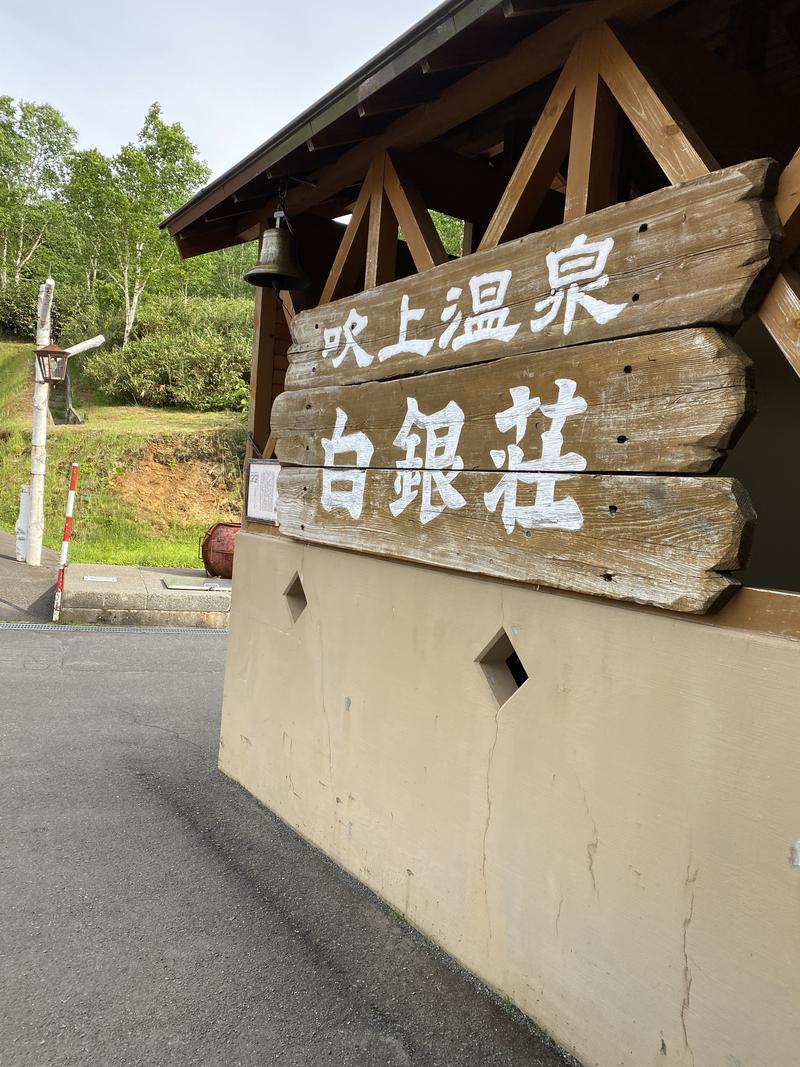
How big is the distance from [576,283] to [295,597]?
2.53 m

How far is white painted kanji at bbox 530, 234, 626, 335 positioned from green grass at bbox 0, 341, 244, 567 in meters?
12.9

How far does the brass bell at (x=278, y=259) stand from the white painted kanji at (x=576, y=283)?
2.28 metres

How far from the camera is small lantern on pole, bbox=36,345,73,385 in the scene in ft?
40.1

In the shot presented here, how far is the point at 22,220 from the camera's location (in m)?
37.0

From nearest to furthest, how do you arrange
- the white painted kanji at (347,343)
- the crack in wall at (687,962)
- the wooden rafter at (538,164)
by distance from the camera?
the crack in wall at (687,962), the wooden rafter at (538,164), the white painted kanji at (347,343)

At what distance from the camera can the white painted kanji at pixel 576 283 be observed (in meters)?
2.56

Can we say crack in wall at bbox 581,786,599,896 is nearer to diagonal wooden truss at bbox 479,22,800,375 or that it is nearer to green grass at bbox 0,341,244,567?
diagonal wooden truss at bbox 479,22,800,375

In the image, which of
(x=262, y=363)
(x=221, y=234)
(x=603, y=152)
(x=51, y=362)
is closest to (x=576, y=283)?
(x=603, y=152)

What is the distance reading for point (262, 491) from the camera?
16.2 ft

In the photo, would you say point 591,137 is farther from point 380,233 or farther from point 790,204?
point 380,233

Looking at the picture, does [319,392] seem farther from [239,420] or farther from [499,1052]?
[239,420]

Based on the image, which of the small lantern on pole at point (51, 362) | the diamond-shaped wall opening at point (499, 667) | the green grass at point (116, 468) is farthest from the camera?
the green grass at point (116, 468)

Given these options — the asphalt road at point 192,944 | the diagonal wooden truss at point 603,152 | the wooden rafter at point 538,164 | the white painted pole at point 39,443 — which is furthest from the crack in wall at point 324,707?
the white painted pole at point 39,443

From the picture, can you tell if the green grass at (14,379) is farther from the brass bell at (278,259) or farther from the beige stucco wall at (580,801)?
the beige stucco wall at (580,801)
